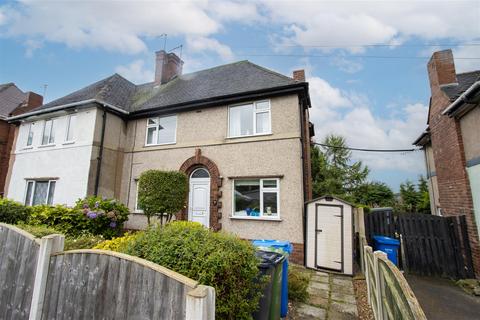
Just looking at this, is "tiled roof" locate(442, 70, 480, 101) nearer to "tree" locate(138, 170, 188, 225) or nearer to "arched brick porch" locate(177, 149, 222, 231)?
"arched brick porch" locate(177, 149, 222, 231)

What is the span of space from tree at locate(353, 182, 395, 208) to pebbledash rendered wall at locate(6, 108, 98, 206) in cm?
2692

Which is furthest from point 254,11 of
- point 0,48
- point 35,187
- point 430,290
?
point 35,187

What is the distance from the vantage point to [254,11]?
7930 mm

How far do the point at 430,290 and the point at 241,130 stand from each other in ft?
25.2

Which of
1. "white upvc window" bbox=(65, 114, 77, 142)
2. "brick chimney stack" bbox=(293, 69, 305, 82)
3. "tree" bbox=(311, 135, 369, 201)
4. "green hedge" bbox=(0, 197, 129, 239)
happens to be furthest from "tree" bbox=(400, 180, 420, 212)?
"white upvc window" bbox=(65, 114, 77, 142)

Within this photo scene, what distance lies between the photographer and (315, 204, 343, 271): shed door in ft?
21.6

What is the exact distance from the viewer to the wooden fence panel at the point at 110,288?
1.81 metres

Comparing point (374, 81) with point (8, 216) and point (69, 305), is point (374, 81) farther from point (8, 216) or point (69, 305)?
point (8, 216)

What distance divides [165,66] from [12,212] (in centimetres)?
1083

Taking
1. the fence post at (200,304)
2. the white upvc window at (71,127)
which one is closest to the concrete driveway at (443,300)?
the fence post at (200,304)

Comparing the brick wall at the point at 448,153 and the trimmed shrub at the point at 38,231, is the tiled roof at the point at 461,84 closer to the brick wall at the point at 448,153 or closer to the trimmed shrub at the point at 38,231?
the brick wall at the point at 448,153

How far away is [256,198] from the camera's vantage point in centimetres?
858

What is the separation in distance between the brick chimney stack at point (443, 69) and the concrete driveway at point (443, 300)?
736cm

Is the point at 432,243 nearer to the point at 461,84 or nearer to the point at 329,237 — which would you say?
the point at 329,237
